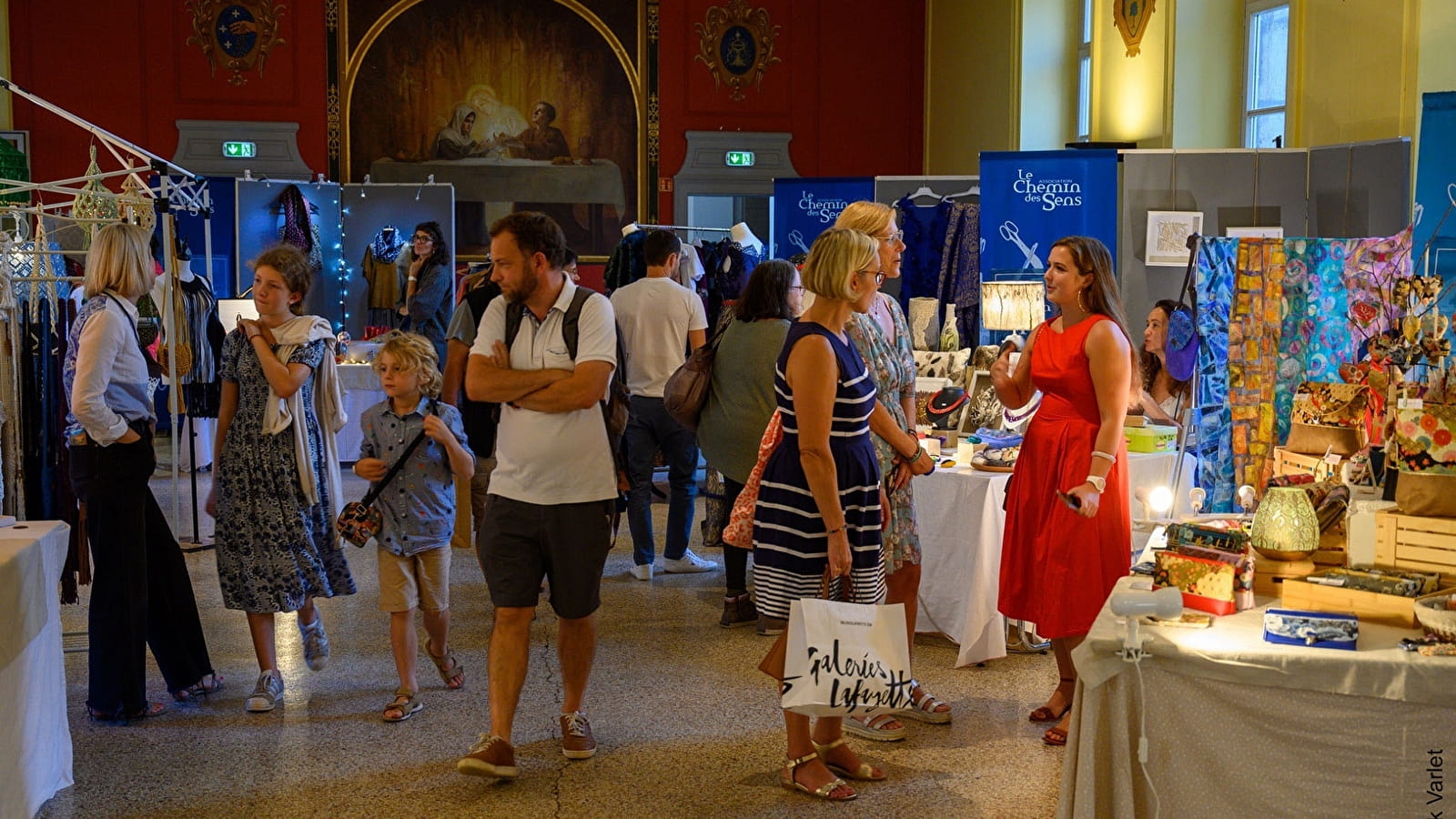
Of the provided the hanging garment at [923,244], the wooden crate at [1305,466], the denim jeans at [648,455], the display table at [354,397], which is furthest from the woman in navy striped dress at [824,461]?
the display table at [354,397]

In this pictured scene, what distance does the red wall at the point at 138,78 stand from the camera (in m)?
12.3

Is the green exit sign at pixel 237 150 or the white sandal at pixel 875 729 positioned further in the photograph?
the green exit sign at pixel 237 150

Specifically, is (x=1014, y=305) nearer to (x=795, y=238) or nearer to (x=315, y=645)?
(x=315, y=645)

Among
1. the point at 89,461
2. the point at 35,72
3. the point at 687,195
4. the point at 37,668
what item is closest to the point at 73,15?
the point at 35,72

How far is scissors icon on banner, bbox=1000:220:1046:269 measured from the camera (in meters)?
7.50

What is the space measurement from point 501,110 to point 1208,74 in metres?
7.09

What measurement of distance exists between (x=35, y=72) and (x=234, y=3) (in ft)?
6.09

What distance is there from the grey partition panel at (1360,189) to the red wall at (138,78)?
9099 mm

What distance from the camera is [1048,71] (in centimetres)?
1109

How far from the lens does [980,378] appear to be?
573 centimetres

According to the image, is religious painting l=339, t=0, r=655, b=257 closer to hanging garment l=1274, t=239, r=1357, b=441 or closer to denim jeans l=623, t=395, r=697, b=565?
denim jeans l=623, t=395, r=697, b=565

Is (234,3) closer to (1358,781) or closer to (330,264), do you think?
(330,264)

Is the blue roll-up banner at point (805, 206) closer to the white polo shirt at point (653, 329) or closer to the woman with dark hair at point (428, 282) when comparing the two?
the woman with dark hair at point (428, 282)

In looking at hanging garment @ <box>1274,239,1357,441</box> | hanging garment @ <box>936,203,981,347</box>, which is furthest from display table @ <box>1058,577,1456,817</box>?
hanging garment @ <box>936,203,981,347</box>
